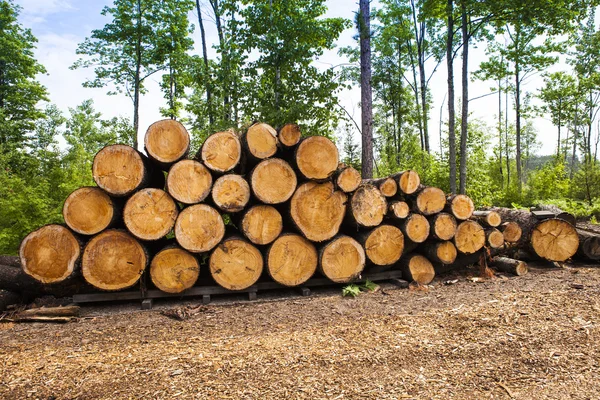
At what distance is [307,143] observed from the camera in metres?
4.39

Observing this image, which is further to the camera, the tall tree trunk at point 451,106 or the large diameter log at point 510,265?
the tall tree trunk at point 451,106

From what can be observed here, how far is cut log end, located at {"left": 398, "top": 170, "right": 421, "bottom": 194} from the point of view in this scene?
488 centimetres

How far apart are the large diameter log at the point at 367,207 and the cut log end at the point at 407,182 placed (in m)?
0.36

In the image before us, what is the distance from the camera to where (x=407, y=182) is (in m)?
4.90

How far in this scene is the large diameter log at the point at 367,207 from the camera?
15.1ft

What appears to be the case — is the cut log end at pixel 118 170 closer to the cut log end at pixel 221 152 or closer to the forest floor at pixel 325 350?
the cut log end at pixel 221 152

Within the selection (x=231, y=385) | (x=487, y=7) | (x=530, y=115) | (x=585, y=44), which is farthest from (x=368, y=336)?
(x=585, y=44)

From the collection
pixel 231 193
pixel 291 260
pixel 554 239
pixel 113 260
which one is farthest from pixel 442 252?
pixel 113 260

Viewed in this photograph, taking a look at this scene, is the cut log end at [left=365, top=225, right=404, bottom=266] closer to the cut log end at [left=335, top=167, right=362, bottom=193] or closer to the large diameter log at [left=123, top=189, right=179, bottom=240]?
the cut log end at [left=335, top=167, right=362, bottom=193]

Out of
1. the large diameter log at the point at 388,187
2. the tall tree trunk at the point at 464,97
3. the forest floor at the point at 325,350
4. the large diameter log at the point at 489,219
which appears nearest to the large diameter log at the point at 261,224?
the forest floor at the point at 325,350

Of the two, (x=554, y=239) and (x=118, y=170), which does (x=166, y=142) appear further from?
(x=554, y=239)

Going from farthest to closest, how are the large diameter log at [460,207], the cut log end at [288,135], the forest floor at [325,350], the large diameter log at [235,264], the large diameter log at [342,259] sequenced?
the large diameter log at [460,207], the large diameter log at [342,259], the cut log end at [288,135], the large diameter log at [235,264], the forest floor at [325,350]

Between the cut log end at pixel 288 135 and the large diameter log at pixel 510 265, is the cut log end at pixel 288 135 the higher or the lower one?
the higher one

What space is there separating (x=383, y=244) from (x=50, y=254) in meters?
4.03
